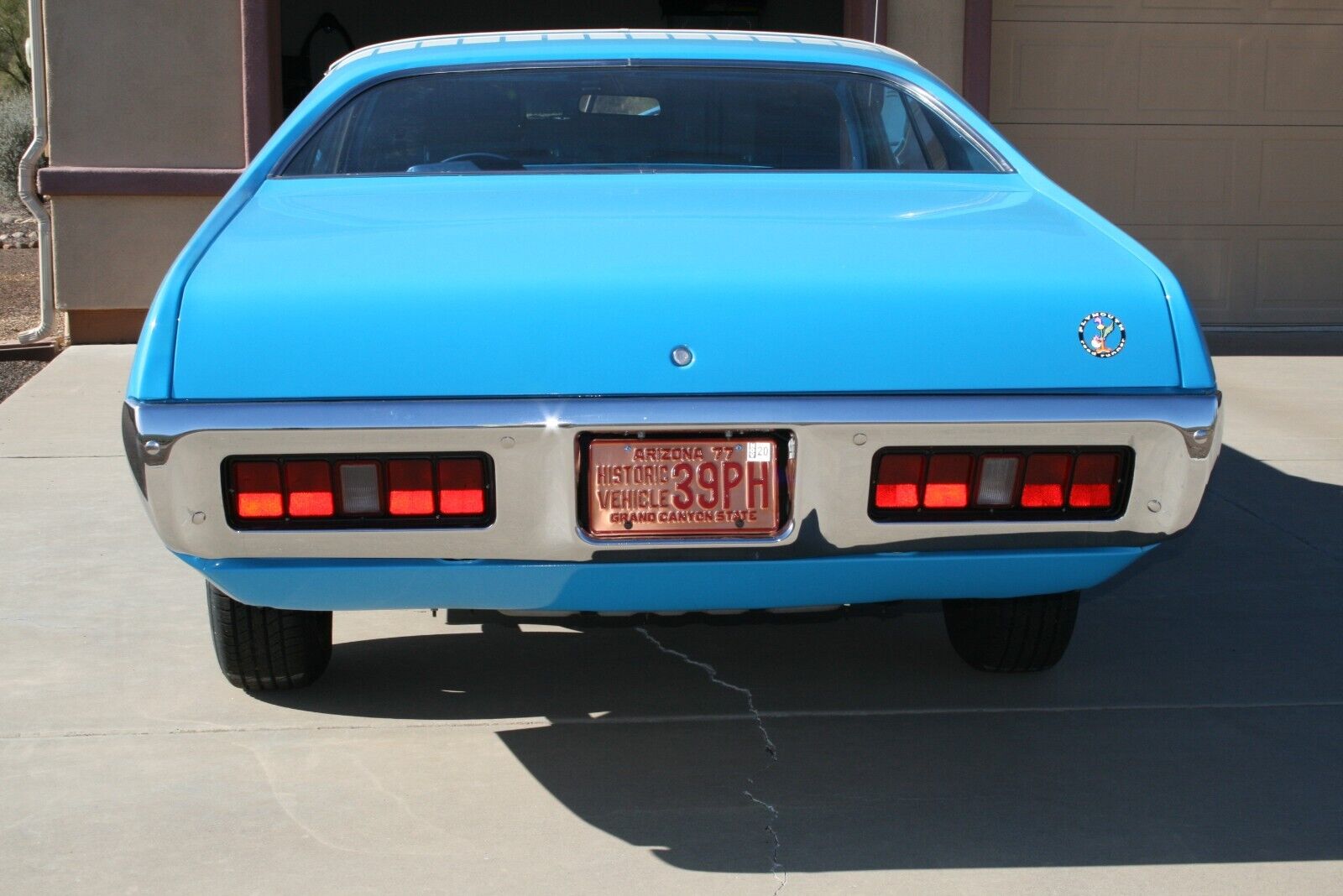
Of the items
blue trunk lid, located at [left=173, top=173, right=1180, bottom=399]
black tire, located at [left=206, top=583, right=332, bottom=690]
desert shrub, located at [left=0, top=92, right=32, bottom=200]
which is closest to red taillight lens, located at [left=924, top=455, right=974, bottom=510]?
blue trunk lid, located at [left=173, top=173, right=1180, bottom=399]

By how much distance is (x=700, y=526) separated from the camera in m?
2.59

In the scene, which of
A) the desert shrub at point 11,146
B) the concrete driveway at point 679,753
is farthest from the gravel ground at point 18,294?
the concrete driveway at point 679,753

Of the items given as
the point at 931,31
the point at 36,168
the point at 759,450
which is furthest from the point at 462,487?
the point at 36,168

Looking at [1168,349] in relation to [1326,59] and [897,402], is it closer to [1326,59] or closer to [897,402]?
[897,402]

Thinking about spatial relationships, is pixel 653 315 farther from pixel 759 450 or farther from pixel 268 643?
pixel 268 643

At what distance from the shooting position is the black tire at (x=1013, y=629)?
340 centimetres

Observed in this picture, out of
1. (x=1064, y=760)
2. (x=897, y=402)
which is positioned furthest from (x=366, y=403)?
(x=1064, y=760)

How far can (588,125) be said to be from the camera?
3.64 metres

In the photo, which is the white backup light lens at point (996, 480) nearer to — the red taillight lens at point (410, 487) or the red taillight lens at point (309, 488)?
the red taillight lens at point (410, 487)

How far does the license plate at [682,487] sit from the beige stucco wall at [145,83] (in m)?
6.38

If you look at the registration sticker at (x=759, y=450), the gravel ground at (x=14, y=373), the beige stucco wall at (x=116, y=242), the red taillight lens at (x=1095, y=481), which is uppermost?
the registration sticker at (x=759, y=450)

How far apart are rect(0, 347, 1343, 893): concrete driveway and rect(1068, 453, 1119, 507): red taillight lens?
8.8 inches

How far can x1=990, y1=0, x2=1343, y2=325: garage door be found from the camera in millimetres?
8883

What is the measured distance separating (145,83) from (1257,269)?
246 inches
